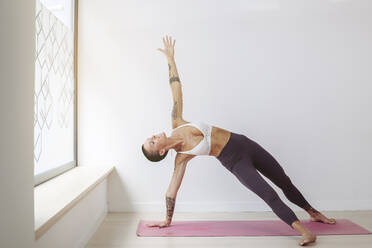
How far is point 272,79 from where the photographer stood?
3.54m

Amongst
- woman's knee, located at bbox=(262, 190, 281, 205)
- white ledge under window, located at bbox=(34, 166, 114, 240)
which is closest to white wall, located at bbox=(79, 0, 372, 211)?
white ledge under window, located at bbox=(34, 166, 114, 240)

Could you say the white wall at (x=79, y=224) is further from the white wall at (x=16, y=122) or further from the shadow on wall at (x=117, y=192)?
the white wall at (x=16, y=122)

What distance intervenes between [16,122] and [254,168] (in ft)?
6.35

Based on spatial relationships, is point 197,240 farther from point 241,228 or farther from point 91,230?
point 91,230

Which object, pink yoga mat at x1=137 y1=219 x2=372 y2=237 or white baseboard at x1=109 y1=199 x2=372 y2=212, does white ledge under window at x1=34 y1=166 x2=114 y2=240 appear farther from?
pink yoga mat at x1=137 y1=219 x2=372 y2=237

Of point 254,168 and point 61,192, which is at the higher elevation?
point 254,168

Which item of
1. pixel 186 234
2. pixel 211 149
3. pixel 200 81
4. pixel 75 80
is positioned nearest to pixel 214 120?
pixel 200 81

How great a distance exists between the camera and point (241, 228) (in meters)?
2.93

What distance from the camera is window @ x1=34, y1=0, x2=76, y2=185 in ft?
8.20

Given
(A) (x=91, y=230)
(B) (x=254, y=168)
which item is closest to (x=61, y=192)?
(A) (x=91, y=230)

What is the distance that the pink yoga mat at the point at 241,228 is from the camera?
278 cm

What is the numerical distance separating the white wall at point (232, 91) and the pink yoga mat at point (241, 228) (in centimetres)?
43

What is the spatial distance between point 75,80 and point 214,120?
1513 mm

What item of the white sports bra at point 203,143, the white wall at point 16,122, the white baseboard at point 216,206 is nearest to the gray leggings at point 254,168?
the white sports bra at point 203,143
